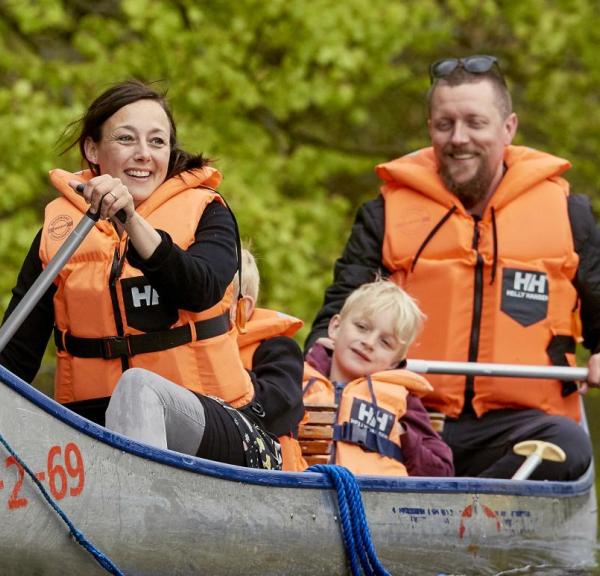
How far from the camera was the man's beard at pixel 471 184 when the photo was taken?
18.6 feet

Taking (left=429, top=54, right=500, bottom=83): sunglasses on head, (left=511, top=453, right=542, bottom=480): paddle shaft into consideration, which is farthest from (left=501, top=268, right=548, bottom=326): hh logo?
(left=429, top=54, right=500, bottom=83): sunglasses on head

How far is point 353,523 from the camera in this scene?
13.6ft

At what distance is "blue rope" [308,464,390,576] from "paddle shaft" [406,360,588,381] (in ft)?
3.63

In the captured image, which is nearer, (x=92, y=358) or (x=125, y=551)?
(x=125, y=551)

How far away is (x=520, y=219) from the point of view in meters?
5.63

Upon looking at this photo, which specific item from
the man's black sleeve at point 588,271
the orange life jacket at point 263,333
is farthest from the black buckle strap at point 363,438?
the man's black sleeve at point 588,271

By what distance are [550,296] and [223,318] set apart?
6.15 feet

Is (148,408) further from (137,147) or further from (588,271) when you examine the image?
(588,271)

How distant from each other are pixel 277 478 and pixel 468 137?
2173 millimetres

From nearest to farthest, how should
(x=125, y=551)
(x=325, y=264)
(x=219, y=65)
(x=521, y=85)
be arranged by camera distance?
(x=125, y=551), (x=219, y=65), (x=325, y=264), (x=521, y=85)

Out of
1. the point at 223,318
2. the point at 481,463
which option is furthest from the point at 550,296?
the point at 223,318

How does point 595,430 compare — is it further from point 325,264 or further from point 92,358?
point 92,358

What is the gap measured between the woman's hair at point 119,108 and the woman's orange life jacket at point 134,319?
112 mm

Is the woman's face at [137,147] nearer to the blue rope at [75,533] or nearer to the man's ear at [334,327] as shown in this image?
the blue rope at [75,533]
